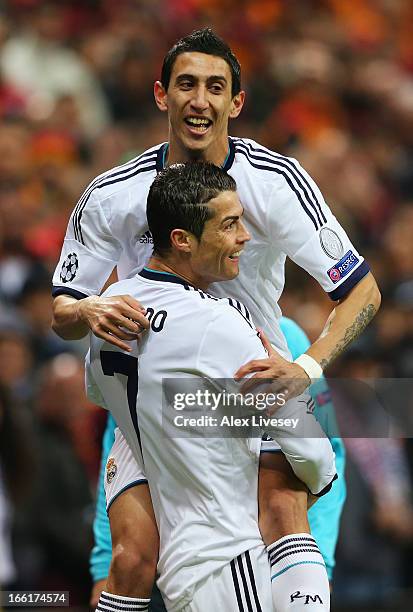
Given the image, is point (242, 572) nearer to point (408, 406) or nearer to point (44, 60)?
point (408, 406)

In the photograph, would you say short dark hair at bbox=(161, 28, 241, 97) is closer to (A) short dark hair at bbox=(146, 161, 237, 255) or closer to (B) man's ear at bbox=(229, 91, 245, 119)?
(B) man's ear at bbox=(229, 91, 245, 119)

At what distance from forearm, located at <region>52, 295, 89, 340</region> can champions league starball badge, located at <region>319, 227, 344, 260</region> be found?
35.6 inches

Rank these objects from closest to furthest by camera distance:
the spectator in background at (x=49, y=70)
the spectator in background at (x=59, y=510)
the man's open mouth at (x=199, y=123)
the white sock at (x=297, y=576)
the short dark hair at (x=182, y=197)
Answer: the white sock at (x=297, y=576), the short dark hair at (x=182, y=197), the man's open mouth at (x=199, y=123), the spectator in background at (x=59, y=510), the spectator in background at (x=49, y=70)

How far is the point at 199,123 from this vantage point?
4676mm

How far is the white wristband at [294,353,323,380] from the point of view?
4375mm

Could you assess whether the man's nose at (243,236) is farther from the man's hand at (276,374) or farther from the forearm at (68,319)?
the forearm at (68,319)

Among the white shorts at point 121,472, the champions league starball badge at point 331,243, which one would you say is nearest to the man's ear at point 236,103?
the champions league starball badge at point 331,243

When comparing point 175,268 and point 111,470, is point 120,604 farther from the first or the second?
point 175,268

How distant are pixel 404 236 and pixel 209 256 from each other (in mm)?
5434

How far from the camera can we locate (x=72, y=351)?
8.38 metres

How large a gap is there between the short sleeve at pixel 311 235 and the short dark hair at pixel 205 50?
16.6 inches

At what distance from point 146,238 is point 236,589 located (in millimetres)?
1362

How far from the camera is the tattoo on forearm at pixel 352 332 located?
14.9 feet

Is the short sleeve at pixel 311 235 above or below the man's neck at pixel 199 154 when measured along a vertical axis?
below
